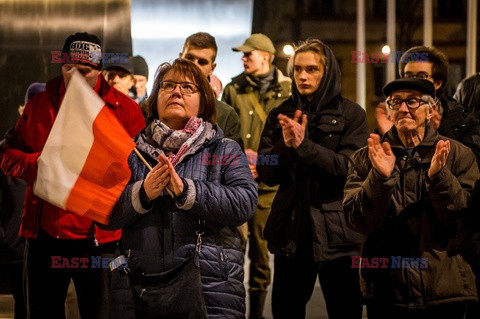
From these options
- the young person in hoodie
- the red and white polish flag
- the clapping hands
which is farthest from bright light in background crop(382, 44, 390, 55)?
the clapping hands

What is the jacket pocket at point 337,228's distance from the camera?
5770 mm

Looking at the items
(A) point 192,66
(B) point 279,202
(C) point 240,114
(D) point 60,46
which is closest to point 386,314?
(B) point 279,202

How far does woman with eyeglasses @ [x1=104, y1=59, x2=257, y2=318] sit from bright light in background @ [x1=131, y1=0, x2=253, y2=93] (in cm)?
653

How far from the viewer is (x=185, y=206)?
4.42m

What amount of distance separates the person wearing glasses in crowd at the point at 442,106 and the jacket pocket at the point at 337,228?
36.8 inches

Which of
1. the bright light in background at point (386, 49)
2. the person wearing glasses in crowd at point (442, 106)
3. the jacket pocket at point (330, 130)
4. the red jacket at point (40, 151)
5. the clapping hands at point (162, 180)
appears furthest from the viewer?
the bright light in background at point (386, 49)

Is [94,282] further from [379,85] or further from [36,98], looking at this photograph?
[379,85]

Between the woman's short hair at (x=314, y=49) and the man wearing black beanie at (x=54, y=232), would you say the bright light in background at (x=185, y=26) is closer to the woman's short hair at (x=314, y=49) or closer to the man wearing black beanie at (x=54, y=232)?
the woman's short hair at (x=314, y=49)

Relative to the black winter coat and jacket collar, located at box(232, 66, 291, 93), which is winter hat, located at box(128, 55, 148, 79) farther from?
the black winter coat

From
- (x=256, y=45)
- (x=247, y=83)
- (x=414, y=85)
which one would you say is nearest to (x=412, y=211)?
(x=414, y=85)

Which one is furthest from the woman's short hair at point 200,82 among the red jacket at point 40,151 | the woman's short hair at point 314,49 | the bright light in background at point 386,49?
the bright light in background at point 386,49

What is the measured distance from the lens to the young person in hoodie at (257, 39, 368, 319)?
5770 millimetres

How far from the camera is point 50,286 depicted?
570 cm

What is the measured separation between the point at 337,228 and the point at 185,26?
20.1 ft
